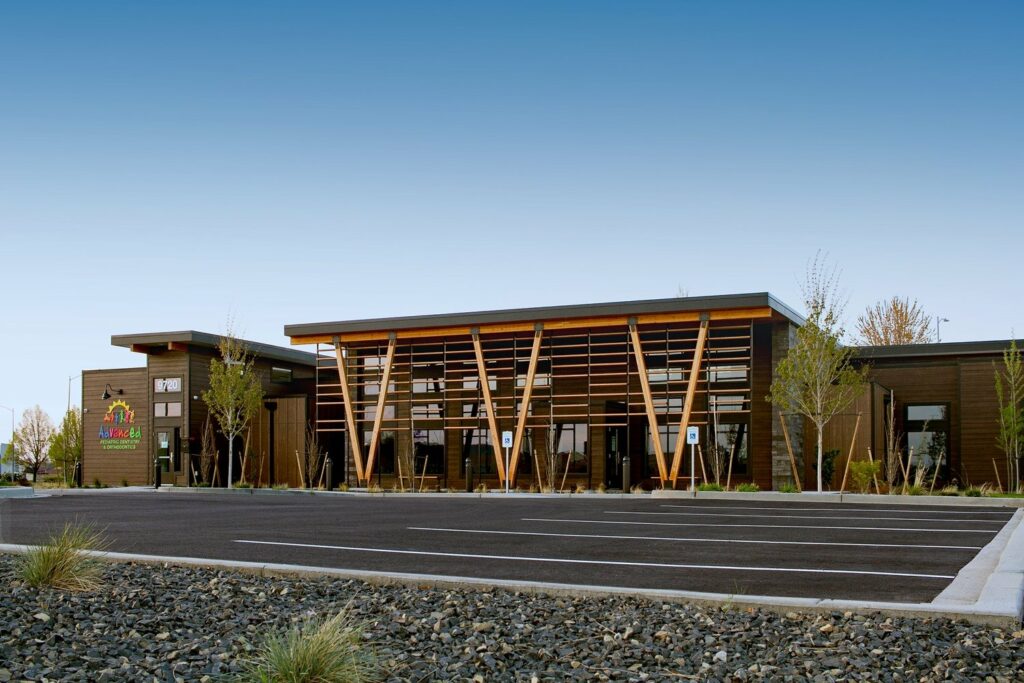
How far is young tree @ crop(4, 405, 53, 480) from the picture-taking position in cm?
6681

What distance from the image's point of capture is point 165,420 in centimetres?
4197

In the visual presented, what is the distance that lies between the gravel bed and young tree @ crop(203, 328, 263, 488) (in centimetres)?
3184

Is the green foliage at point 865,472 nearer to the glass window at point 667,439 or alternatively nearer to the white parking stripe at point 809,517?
the glass window at point 667,439

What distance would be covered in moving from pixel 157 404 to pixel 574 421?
722 inches

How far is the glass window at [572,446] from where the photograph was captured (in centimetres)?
3616

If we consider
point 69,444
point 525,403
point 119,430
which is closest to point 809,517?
point 525,403

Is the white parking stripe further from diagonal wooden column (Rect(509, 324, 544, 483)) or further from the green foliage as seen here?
diagonal wooden column (Rect(509, 324, 544, 483))

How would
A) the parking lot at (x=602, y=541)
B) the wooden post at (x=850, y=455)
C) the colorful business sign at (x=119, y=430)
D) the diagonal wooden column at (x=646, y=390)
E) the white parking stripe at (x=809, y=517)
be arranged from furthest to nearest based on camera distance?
1. the colorful business sign at (x=119, y=430)
2. the diagonal wooden column at (x=646, y=390)
3. the wooden post at (x=850, y=455)
4. the white parking stripe at (x=809, y=517)
5. the parking lot at (x=602, y=541)

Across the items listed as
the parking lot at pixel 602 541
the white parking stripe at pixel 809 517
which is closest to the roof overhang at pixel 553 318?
the parking lot at pixel 602 541

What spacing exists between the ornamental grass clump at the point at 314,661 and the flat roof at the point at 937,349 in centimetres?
3007

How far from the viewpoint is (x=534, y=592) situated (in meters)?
8.35

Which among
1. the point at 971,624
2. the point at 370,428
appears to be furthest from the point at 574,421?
the point at 971,624

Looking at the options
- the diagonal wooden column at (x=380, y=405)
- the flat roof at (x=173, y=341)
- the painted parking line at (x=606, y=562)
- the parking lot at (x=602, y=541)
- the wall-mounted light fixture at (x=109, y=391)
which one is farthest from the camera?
the wall-mounted light fixture at (x=109, y=391)

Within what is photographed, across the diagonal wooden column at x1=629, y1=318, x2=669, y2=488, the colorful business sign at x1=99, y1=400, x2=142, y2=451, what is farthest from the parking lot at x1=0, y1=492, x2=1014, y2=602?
the colorful business sign at x1=99, y1=400, x2=142, y2=451
